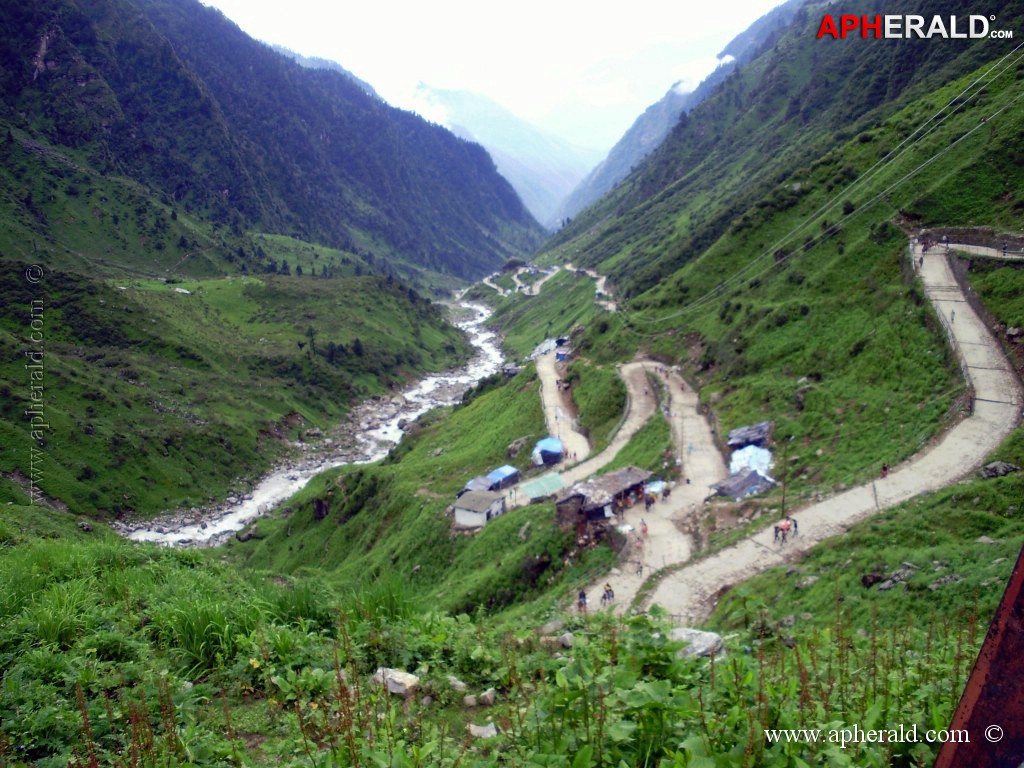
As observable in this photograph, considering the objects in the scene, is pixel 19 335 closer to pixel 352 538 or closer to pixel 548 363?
pixel 352 538

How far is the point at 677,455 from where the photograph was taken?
1640 inches

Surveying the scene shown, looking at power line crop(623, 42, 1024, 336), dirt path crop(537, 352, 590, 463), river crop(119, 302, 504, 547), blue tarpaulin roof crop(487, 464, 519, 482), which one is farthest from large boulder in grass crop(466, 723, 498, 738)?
power line crop(623, 42, 1024, 336)

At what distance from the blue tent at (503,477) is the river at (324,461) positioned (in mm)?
25238

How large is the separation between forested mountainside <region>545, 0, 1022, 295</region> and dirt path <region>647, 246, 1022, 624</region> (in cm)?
6529

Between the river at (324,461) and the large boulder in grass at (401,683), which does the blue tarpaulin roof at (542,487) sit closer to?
the river at (324,461)

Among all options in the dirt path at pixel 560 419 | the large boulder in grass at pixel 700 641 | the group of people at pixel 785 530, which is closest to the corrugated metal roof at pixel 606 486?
the group of people at pixel 785 530

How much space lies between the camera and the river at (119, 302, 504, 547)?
2776 inches

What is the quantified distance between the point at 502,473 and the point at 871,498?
2765 cm

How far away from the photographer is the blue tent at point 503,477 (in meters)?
47.7

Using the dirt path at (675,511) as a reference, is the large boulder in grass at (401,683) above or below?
above

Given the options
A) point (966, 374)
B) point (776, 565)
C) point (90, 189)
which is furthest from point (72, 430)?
point (90, 189)

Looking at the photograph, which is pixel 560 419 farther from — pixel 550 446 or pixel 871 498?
pixel 871 498

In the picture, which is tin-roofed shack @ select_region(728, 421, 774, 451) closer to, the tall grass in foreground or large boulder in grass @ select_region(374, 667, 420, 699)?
the tall grass in foreground

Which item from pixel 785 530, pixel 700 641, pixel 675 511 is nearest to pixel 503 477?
pixel 675 511
